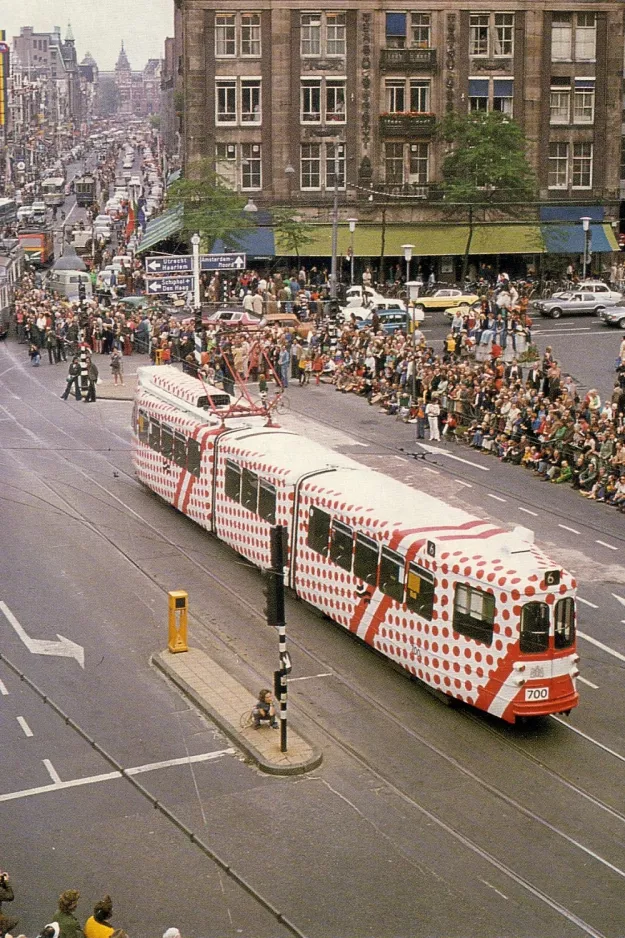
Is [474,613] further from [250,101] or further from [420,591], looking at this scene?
[250,101]

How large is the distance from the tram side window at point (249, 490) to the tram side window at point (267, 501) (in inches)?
8.1

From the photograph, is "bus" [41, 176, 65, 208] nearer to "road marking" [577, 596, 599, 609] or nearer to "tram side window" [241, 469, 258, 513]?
"tram side window" [241, 469, 258, 513]

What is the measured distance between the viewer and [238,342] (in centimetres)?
5375

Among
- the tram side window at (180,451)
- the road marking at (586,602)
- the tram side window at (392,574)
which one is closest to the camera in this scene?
the tram side window at (392,574)

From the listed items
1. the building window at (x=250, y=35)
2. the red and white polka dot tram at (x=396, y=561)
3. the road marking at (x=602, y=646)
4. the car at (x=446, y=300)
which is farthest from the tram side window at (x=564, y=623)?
the building window at (x=250, y=35)

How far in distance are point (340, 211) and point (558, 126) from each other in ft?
43.2

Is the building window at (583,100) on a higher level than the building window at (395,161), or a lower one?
higher

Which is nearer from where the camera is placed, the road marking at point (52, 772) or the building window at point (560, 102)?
the road marking at point (52, 772)

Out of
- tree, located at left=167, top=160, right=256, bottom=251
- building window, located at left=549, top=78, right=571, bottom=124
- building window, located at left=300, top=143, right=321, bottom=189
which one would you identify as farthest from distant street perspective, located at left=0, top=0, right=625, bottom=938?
building window, located at left=549, top=78, right=571, bottom=124

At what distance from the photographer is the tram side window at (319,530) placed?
27.0 metres

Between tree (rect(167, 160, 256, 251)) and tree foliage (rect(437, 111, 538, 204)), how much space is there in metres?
11.2

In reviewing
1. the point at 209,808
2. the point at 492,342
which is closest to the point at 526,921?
the point at 209,808

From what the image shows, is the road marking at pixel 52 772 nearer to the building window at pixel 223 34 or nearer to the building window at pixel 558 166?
the building window at pixel 223 34

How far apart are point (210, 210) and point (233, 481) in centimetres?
5005
